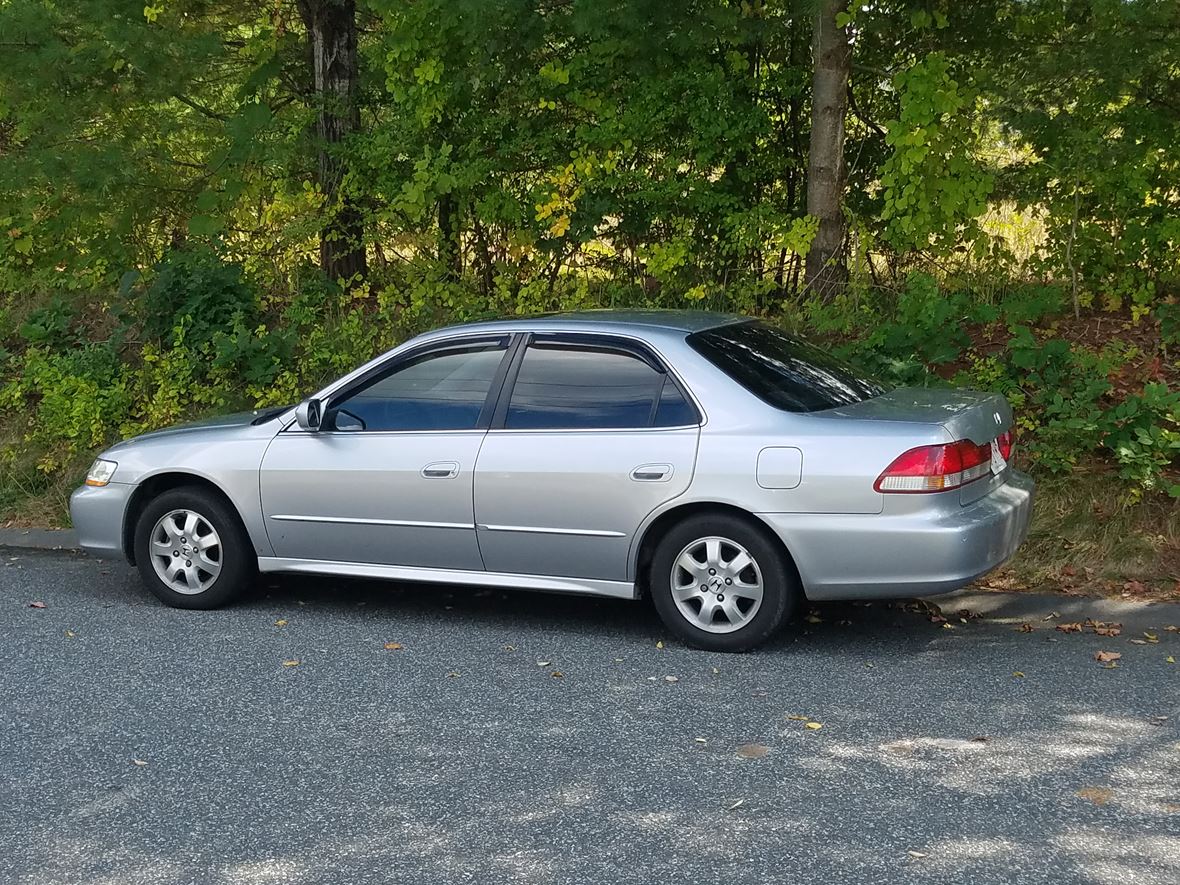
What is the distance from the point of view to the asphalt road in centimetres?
413

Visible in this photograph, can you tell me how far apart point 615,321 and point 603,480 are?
0.90 meters

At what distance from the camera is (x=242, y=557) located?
282 inches

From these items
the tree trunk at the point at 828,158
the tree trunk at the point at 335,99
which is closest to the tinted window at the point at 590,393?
the tree trunk at the point at 828,158

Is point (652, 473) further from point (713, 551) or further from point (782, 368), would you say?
point (782, 368)

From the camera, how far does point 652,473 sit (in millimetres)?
6180

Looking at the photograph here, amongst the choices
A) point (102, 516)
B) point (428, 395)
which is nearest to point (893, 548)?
point (428, 395)

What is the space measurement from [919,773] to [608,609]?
2.73m

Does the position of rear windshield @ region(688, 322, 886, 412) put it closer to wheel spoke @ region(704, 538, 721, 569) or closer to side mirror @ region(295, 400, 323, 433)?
wheel spoke @ region(704, 538, 721, 569)

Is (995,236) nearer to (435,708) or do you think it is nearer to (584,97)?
(584,97)

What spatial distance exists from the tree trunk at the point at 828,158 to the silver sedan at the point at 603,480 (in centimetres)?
381

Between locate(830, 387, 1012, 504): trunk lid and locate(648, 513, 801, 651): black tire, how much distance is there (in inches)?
29.1

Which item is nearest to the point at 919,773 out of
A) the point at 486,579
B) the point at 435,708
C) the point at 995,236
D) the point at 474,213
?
the point at 435,708

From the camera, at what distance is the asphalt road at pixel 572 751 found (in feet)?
13.5

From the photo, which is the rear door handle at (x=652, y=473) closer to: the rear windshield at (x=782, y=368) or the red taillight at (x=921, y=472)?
the rear windshield at (x=782, y=368)
